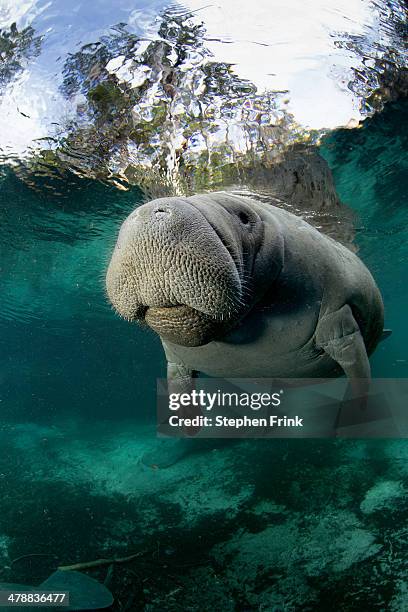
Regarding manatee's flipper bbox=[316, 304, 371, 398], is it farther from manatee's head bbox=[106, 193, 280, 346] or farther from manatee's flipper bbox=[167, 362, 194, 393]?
manatee's flipper bbox=[167, 362, 194, 393]

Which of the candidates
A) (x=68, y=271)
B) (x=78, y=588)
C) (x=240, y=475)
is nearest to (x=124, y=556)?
(x=78, y=588)

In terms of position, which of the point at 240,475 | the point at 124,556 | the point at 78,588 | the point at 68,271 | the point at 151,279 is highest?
the point at 151,279

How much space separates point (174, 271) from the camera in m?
2.09

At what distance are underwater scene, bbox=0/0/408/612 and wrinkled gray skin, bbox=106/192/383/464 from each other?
2cm

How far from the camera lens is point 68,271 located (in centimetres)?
1617

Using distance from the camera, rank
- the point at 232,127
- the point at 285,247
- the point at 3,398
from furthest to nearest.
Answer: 1. the point at 3,398
2. the point at 232,127
3. the point at 285,247

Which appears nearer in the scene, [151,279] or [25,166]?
[151,279]

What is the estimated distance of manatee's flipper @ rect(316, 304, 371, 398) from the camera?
336 centimetres

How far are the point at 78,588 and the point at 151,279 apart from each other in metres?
4.13

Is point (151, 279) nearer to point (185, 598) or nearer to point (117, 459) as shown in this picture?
point (185, 598)

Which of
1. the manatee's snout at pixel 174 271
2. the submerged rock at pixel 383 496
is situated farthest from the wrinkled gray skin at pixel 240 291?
the submerged rock at pixel 383 496

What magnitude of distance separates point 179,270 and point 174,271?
0.08ft

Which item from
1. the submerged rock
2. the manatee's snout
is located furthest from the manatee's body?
the submerged rock

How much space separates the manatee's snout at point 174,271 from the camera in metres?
2.09
